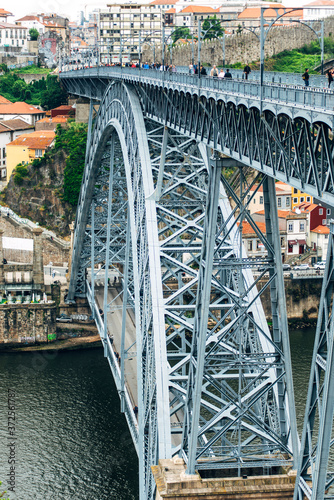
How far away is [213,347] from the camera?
23.2m

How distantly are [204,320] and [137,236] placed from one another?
8.45 metres

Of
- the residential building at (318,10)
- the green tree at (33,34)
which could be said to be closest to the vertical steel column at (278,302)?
the residential building at (318,10)

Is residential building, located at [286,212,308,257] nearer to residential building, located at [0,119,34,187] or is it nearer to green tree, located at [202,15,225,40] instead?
green tree, located at [202,15,225,40]

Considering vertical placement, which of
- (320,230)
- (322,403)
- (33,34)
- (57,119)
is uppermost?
(33,34)

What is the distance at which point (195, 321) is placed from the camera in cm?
2342

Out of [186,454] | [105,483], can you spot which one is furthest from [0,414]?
[186,454]

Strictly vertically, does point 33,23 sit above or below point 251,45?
above

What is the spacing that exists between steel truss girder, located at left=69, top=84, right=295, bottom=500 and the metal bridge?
45mm

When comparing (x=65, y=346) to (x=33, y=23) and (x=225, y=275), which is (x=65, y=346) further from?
(x=33, y=23)

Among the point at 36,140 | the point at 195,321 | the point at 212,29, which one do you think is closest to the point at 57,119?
the point at 36,140

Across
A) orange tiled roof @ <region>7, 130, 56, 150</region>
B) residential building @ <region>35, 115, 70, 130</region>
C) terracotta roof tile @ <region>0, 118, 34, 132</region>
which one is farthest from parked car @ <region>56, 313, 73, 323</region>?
terracotta roof tile @ <region>0, 118, 34, 132</region>

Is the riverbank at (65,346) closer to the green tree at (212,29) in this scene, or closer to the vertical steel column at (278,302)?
the green tree at (212,29)

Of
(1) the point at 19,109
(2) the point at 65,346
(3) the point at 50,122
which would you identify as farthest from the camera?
(1) the point at 19,109

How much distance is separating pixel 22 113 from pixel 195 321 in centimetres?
7711
